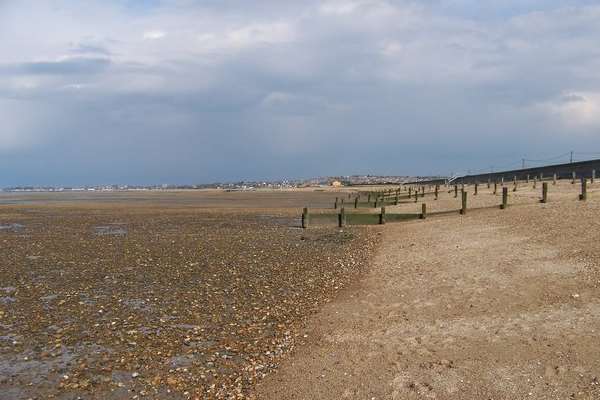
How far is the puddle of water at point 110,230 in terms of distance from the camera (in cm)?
2719

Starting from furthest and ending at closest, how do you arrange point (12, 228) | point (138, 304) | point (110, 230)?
point (12, 228) → point (110, 230) → point (138, 304)

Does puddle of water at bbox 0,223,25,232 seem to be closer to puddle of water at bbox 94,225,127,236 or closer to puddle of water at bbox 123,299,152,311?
puddle of water at bbox 94,225,127,236

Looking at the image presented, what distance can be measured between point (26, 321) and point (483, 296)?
8.78 metres

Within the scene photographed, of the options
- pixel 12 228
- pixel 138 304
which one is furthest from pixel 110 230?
pixel 138 304

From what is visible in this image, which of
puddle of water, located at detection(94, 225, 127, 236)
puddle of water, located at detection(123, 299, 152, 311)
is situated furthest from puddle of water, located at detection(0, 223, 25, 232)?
puddle of water, located at detection(123, 299, 152, 311)

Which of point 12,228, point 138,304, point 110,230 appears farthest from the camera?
point 12,228

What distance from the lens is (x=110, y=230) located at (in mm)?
29562

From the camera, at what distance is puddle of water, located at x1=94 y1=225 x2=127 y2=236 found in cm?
2719

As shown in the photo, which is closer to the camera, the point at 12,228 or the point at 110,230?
the point at 110,230

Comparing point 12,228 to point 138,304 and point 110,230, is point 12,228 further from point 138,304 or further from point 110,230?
point 138,304

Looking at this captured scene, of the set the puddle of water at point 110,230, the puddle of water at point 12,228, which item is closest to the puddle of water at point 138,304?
the puddle of water at point 110,230

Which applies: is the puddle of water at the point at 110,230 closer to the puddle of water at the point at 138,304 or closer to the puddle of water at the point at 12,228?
the puddle of water at the point at 12,228

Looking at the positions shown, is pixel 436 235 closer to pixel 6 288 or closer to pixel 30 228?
pixel 6 288

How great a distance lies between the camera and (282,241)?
22703 millimetres
